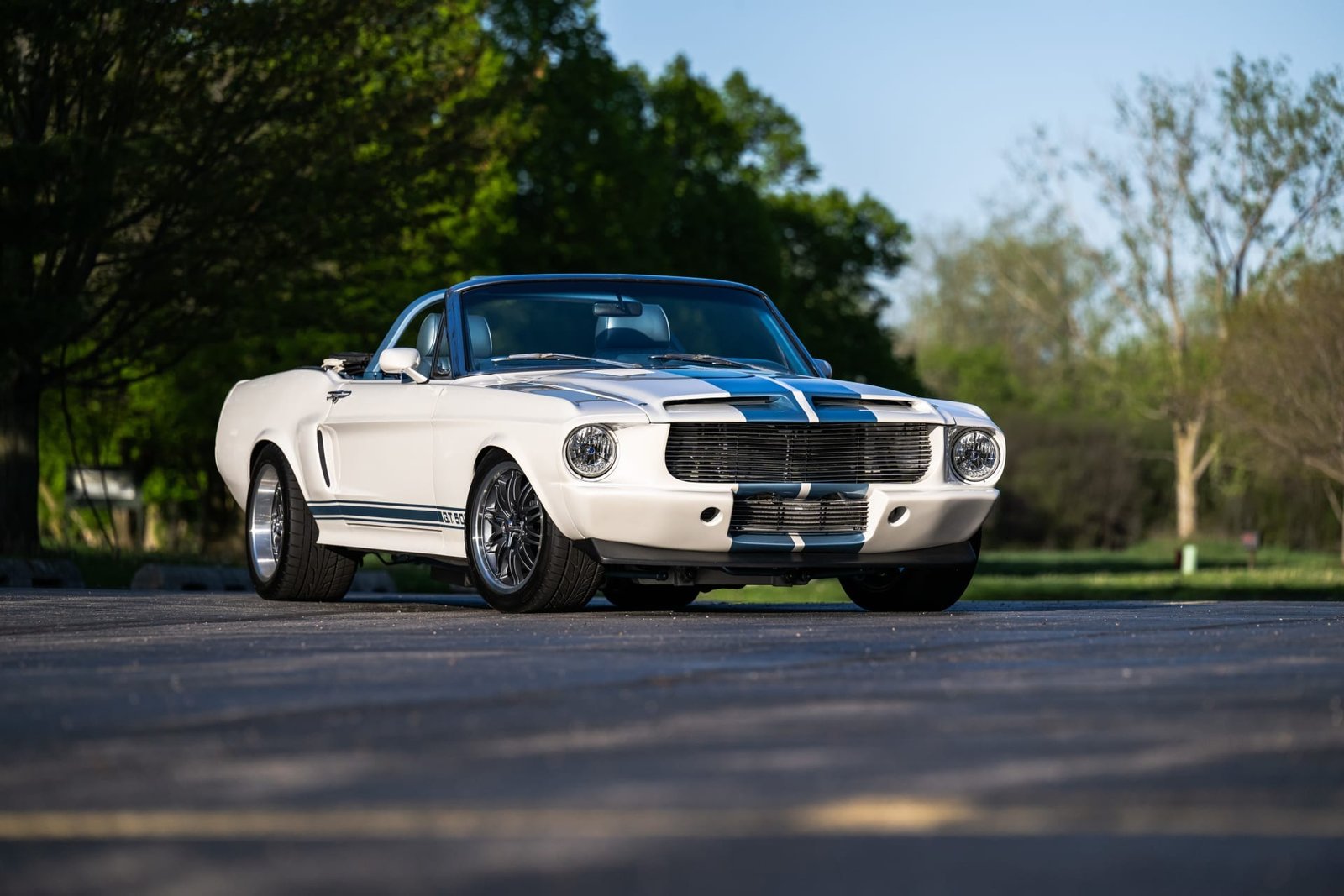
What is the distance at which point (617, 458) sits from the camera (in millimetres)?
9641

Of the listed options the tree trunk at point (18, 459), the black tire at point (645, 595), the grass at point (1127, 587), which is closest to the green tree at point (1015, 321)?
the grass at point (1127, 587)

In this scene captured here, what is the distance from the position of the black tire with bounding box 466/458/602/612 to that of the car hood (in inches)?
17.9

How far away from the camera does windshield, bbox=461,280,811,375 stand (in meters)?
11.1

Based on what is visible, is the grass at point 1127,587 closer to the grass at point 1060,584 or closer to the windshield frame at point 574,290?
the grass at point 1060,584

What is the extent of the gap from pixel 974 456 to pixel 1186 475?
58532 millimetres

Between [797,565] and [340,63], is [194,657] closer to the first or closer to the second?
[797,565]

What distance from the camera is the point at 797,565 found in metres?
9.71

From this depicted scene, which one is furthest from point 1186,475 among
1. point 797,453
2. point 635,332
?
point 797,453

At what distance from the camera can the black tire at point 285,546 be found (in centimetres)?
1178

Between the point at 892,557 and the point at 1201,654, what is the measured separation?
307 cm

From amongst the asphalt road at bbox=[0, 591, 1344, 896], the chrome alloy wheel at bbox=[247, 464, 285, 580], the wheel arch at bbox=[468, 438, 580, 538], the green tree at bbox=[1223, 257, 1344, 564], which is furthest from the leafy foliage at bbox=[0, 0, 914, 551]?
the green tree at bbox=[1223, 257, 1344, 564]

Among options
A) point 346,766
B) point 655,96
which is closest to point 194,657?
point 346,766

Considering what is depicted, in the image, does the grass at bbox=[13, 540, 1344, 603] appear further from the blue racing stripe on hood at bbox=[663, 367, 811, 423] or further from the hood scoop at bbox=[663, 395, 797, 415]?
the hood scoop at bbox=[663, 395, 797, 415]

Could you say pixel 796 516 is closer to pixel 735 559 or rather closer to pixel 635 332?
pixel 735 559
